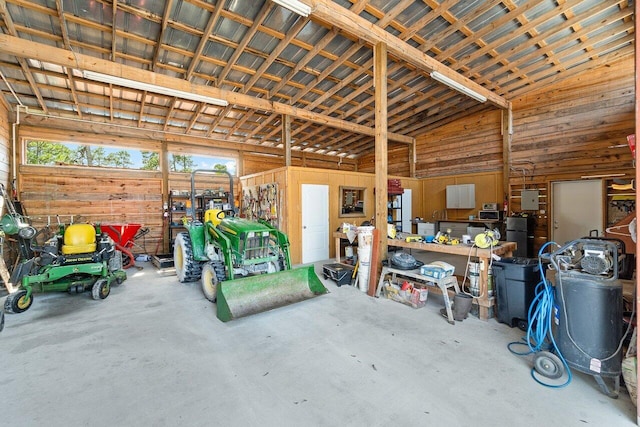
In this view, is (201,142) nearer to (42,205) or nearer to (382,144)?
(42,205)

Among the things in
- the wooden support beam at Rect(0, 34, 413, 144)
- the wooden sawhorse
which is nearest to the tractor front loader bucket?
the wooden sawhorse

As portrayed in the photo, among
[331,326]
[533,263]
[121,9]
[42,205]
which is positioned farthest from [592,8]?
[42,205]

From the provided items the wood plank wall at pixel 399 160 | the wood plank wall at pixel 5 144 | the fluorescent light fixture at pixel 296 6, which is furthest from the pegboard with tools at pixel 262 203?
the wood plank wall at pixel 399 160

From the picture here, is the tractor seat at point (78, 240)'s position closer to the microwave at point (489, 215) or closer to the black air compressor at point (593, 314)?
the black air compressor at point (593, 314)

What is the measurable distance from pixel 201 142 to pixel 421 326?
7.86m

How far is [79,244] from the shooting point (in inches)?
165

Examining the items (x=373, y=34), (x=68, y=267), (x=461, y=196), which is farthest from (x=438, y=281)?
(x=461, y=196)

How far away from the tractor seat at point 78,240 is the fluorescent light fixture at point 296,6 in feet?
14.4

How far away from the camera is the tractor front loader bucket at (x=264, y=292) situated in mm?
3242

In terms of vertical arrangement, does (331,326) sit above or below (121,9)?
below

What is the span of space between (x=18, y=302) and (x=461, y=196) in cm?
965

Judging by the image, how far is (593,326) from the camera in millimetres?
2051

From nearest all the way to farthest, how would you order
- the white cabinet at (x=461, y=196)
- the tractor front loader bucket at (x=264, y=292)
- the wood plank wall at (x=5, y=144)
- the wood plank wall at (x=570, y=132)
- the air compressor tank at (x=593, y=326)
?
1. the air compressor tank at (x=593, y=326)
2. the tractor front loader bucket at (x=264, y=292)
3. the wood plank wall at (x=5, y=144)
4. the wood plank wall at (x=570, y=132)
5. the white cabinet at (x=461, y=196)

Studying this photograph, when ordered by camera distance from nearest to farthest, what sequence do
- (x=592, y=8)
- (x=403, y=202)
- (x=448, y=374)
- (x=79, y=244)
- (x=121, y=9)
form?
(x=448, y=374) → (x=121, y=9) → (x=79, y=244) → (x=592, y=8) → (x=403, y=202)
